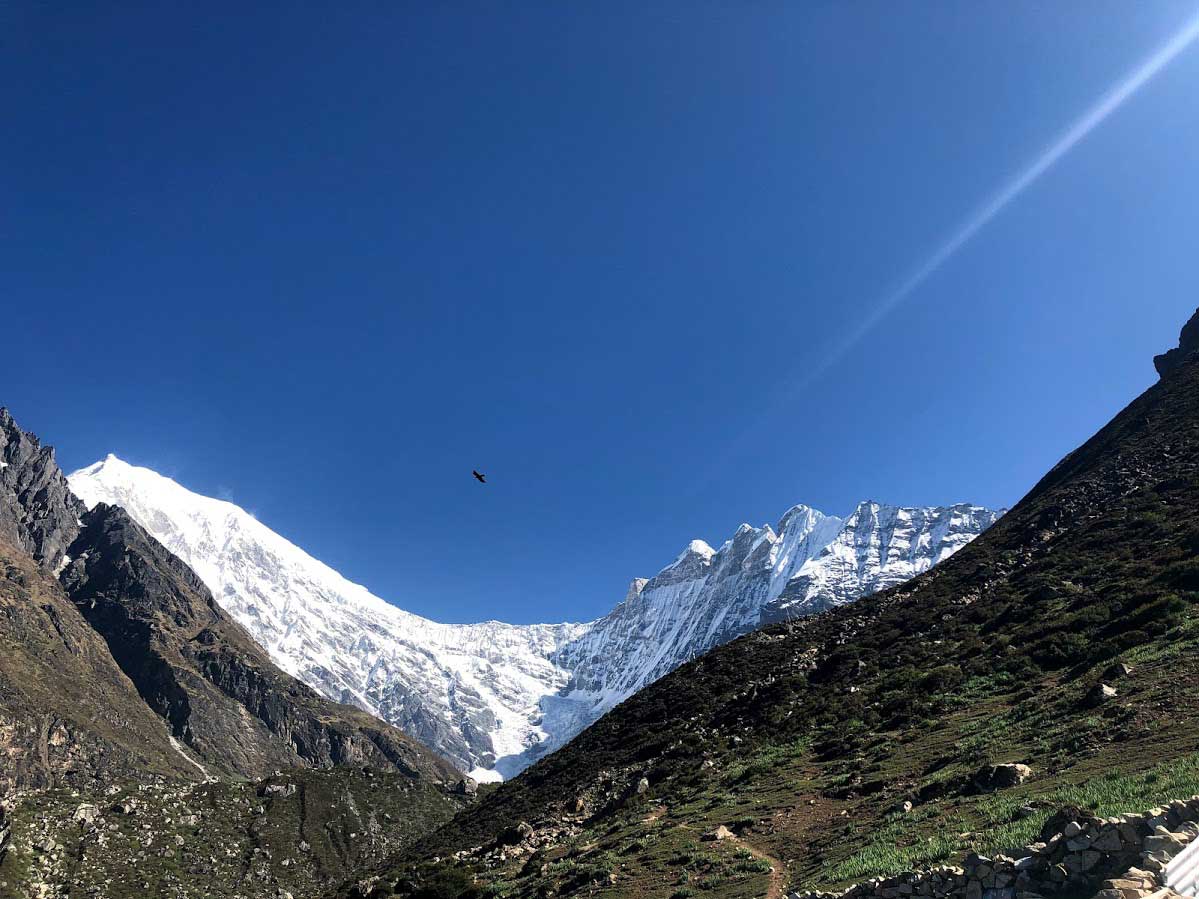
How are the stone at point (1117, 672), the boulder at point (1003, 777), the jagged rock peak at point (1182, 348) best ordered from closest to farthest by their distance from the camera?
the boulder at point (1003, 777) < the stone at point (1117, 672) < the jagged rock peak at point (1182, 348)

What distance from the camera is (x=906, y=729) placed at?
32094 mm

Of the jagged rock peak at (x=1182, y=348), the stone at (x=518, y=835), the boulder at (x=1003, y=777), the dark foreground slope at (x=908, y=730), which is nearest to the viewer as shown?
the dark foreground slope at (x=908, y=730)

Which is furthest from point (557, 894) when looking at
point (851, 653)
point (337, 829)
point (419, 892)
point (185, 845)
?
point (337, 829)

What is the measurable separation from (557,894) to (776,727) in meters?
20.1

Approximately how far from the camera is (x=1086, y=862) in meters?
10.5

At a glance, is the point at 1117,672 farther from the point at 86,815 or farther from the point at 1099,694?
the point at 86,815

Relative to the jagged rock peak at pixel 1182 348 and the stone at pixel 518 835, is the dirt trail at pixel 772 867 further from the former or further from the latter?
the jagged rock peak at pixel 1182 348

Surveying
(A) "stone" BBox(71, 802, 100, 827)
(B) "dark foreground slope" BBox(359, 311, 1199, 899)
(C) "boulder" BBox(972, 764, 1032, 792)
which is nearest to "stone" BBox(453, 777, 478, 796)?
(A) "stone" BBox(71, 802, 100, 827)

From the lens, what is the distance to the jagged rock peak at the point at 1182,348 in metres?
98.7

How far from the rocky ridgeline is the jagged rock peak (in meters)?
112

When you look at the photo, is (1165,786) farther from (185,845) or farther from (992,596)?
(185,845)

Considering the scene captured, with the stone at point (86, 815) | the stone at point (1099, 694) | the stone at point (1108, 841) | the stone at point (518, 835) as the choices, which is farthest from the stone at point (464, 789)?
the stone at point (1108, 841)

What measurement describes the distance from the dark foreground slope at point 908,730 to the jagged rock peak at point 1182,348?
1548 inches

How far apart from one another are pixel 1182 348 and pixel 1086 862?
124252 millimetres
